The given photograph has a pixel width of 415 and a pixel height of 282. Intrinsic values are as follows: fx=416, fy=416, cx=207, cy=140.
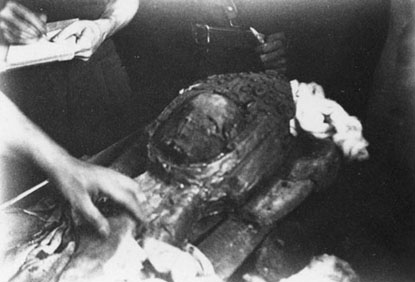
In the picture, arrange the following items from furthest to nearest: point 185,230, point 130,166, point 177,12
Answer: point 177,12, point 130,166, point 185,230

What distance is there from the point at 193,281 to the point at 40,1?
2.36 metres

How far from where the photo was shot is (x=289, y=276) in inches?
83.0

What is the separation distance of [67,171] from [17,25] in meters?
1.26

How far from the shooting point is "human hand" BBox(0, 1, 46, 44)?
254 centimetres

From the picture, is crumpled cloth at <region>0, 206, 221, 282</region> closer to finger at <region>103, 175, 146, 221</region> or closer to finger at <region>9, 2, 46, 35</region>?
finger at <region>103, 175, 146, 221</region>

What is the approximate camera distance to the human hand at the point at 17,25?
8.32 ft

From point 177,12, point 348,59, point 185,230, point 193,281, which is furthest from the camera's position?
point 177,12

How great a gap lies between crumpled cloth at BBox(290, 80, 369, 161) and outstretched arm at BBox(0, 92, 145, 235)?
1.33m

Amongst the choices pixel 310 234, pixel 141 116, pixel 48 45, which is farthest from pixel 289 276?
pixel 141 116

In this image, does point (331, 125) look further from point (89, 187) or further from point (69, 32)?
point (69, 32)

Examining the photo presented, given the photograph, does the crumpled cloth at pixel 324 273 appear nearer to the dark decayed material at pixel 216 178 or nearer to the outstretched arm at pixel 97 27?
the dark decayed material at pixel 216 178

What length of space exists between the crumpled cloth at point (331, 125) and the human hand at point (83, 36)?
1.40 metres

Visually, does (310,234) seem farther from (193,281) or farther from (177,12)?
(177,12)

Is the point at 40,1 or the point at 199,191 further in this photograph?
the point at 40,1
